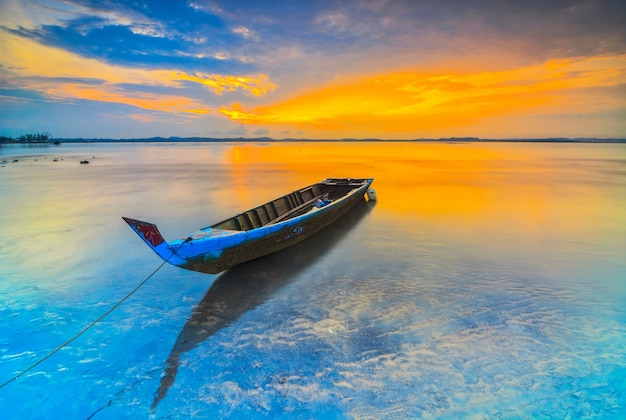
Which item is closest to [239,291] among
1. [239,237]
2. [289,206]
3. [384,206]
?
[239,237]

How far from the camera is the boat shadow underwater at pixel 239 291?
15.8ft

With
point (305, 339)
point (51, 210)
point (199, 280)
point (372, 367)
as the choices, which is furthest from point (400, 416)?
point (51, 210)

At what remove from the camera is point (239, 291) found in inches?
255

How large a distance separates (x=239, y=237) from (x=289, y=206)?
200 inches

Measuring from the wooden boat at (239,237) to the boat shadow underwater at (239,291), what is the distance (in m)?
0.36

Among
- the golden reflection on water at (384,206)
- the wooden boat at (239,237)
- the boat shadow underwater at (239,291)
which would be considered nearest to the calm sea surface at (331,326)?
the boat shadow underwater at (239,291)

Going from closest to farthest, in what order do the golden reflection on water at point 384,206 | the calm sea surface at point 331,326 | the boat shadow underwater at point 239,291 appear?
1. the calm sea surface at point 331,326
2. the boat shadow underwater at point 239,291
3. the golden reflection on water at point 384,206

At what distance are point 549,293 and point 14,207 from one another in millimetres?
19075

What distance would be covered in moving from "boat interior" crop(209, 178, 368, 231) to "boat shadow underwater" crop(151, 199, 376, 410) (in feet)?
3.52

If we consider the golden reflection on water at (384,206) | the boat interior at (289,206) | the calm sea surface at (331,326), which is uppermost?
the boat interior at (289,206)

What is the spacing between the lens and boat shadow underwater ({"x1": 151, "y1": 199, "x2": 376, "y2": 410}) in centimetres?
481

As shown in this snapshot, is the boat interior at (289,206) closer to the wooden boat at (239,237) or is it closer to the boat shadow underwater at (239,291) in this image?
the wooden boat at (239,237)

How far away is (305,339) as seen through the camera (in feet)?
16.0

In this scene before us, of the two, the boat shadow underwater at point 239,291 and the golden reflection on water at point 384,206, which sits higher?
the golden reflection on water at point 384,206
